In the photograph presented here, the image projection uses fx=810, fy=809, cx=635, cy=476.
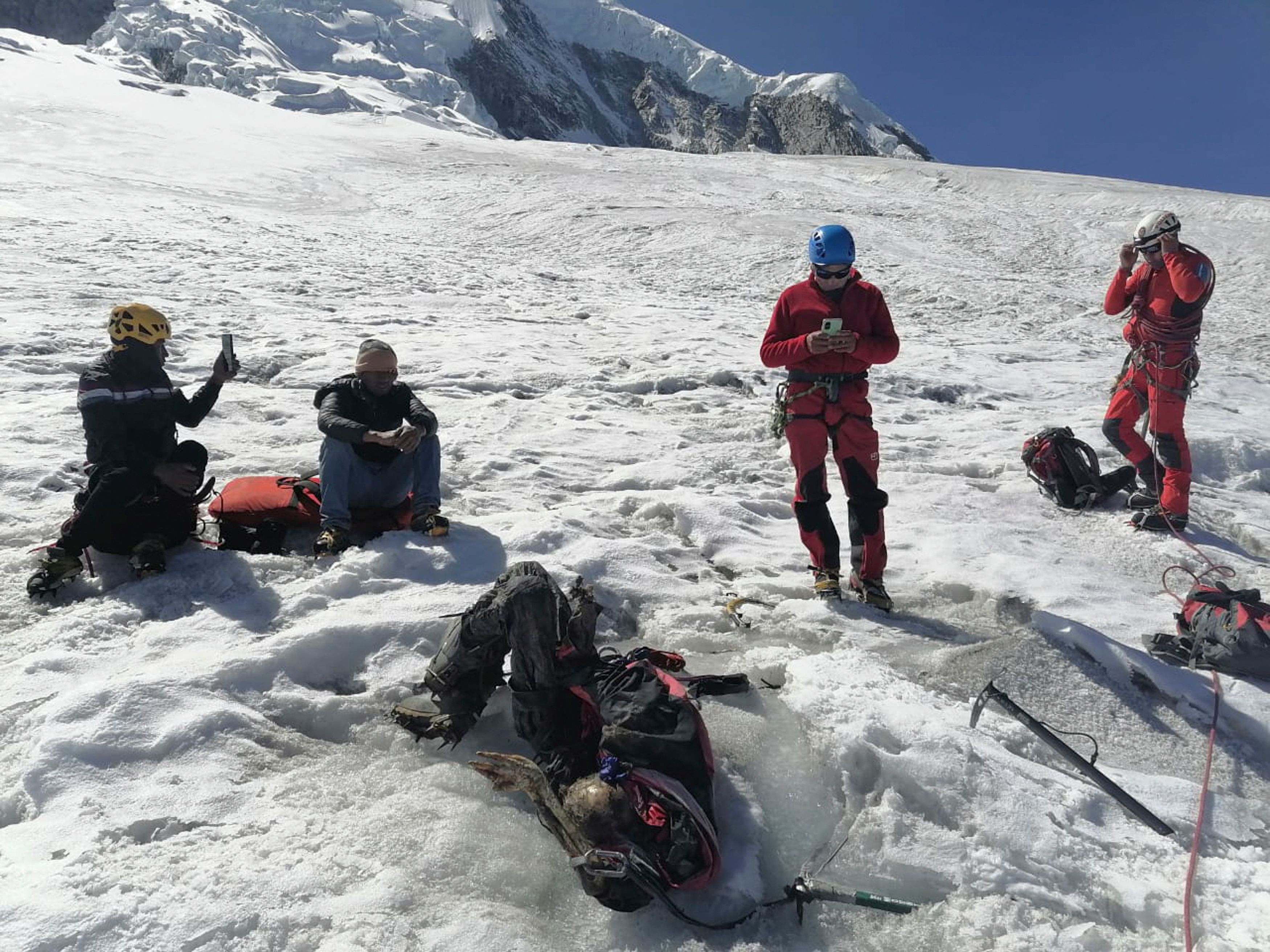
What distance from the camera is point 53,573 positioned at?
13.7 ft

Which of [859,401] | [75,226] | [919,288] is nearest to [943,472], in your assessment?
[859,401]

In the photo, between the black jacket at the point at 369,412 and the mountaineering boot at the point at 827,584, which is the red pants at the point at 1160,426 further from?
the black jacket at the point at 369,412

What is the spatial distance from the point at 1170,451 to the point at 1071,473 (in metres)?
0.68

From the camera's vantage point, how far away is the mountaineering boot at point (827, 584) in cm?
475

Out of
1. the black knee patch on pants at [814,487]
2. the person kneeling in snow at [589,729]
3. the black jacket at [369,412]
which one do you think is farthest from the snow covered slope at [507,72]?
the person kneeling in snow at [589,729]

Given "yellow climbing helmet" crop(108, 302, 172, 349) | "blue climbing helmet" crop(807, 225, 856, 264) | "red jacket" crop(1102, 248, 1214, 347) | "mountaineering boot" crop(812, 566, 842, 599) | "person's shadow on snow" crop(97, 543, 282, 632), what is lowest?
"person's shadow on snow" crop(97, 543, 282, 632)

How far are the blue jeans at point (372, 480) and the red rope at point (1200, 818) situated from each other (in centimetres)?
416

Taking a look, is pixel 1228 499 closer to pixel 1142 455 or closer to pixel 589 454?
pixel 1142 455

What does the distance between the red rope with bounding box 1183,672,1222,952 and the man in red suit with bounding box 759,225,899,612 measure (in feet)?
5.21

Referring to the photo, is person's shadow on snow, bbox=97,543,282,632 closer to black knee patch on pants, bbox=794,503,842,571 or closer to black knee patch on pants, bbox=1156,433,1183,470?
black knee patch on pants, bbox=794,503,842,571

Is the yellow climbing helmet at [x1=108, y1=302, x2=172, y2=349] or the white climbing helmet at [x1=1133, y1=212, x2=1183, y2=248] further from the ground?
the white climbing helmet at [x1=1133, y1=212, x2=1183, y2=248]

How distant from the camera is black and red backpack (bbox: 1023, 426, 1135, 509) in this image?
639 cm

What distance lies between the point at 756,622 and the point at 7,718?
343 cm

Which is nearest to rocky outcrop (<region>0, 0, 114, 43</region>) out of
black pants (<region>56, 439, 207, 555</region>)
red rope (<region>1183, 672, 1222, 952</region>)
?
black pants (<region>56, 439, 207, 555</region>)
